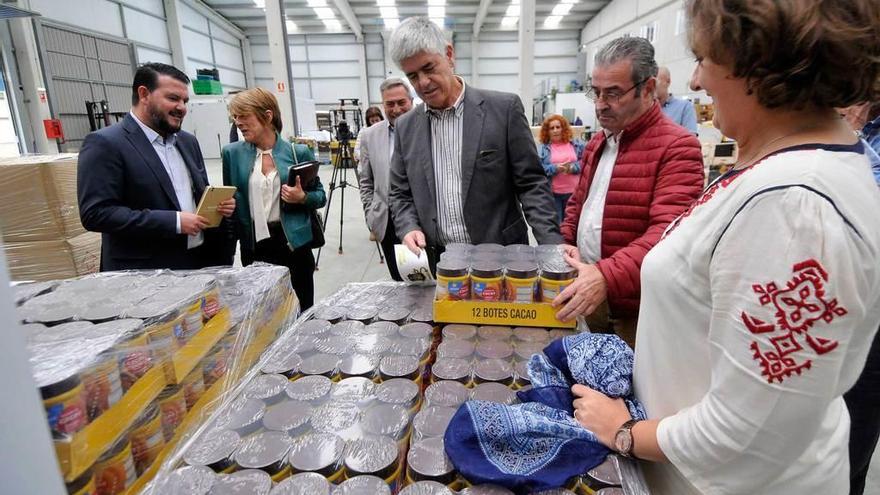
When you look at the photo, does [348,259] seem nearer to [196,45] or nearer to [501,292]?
[501,292]

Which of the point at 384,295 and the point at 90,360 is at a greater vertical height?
the point at 90,360

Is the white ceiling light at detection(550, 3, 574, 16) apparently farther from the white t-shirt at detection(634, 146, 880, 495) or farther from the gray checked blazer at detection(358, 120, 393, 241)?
the white t-shirt at detection(634, 146, 880, 495)

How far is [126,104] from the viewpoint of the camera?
1255 centimetres

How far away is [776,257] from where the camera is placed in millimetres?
565

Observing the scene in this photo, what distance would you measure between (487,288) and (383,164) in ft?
6.19

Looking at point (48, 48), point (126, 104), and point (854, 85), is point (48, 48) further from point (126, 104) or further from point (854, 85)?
point (854, 85)

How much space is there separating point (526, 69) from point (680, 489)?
29.2 feet

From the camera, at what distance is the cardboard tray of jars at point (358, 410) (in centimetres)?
81

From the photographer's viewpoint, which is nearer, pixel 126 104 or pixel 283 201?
pixel 283 201

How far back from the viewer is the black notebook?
8.14 feet

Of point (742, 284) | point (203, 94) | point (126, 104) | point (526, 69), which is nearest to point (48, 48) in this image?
point (126, 104)

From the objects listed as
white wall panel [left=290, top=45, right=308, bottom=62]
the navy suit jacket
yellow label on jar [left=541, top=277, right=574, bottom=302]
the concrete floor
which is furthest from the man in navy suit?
white wall panel [left=290, top=45, right=308, bottom=62]

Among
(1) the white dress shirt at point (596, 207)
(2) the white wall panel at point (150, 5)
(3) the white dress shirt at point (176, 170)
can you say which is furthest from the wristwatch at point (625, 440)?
(2) the white wall panel at point (150, 5)

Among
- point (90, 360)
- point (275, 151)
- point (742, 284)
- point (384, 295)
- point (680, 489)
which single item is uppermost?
point (275, 151)
